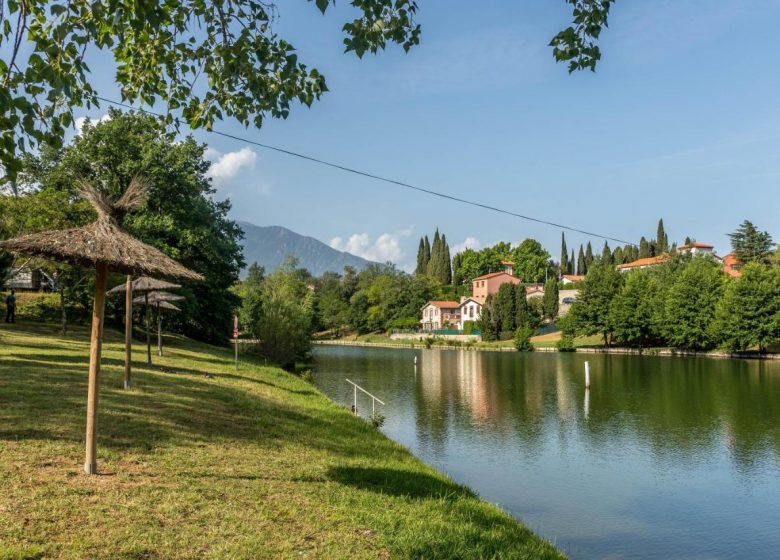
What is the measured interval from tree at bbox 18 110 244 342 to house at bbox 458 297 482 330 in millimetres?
66836

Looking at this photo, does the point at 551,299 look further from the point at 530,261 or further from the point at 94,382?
the point at 94,382

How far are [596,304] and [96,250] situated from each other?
6749 cm

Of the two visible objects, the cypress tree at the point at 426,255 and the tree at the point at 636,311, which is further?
the cypress tree at the point at 426,255

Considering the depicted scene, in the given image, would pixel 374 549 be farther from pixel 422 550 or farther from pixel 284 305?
pixel 284 305

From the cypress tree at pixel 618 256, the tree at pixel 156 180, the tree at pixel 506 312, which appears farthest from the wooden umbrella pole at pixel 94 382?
the cypress tree at pixel 618 256

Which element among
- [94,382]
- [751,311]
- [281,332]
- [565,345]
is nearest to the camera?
[94,382]

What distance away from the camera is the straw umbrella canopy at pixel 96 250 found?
762 centimetres

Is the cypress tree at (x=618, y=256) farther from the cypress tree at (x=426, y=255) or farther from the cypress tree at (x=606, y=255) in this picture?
the cypress tree at (x=426, y=255)

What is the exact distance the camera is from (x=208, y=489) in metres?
7.66

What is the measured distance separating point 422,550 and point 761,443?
693 inches

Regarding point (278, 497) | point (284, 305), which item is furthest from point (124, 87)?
point (284, 305)

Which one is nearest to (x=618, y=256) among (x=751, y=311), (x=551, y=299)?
(x=551, y=299)

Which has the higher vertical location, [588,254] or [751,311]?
[588,254]

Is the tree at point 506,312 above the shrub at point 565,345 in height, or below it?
above
